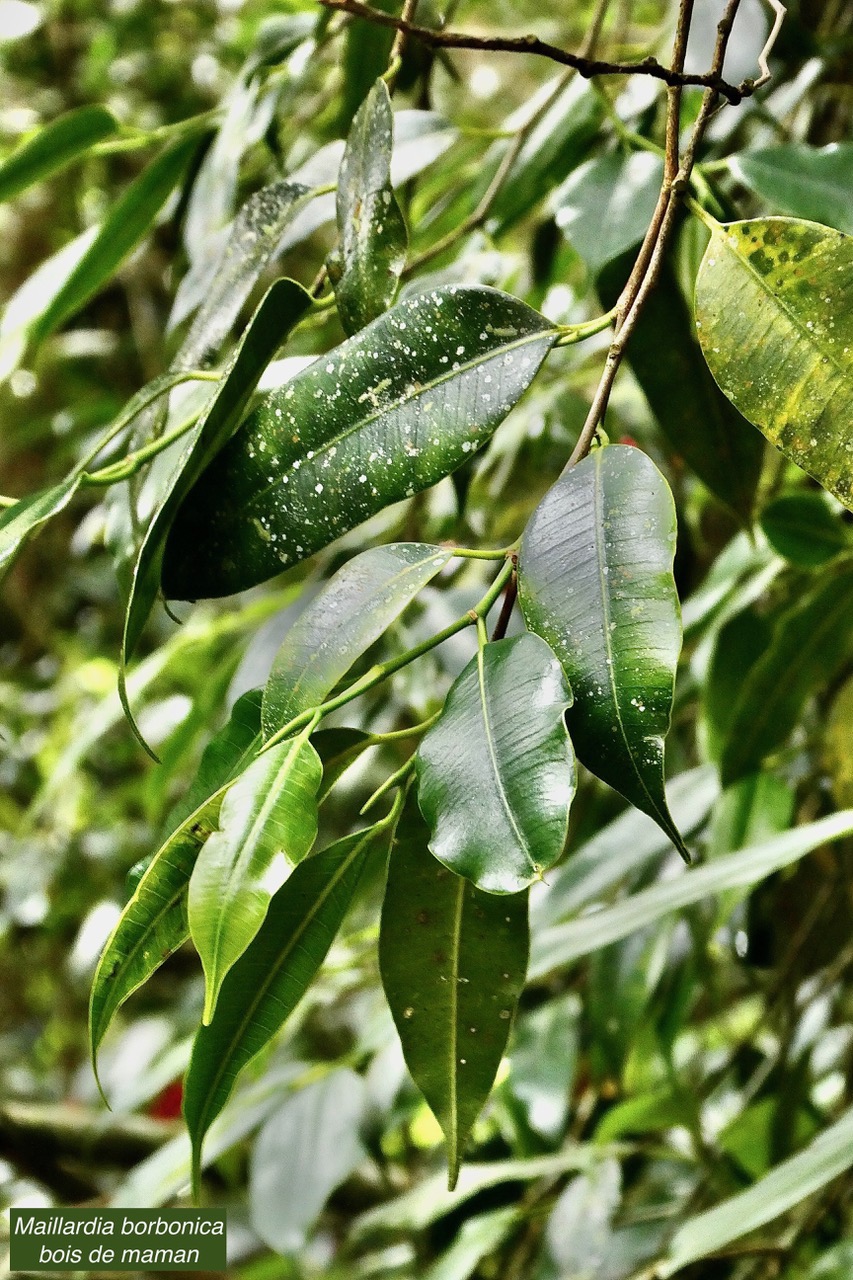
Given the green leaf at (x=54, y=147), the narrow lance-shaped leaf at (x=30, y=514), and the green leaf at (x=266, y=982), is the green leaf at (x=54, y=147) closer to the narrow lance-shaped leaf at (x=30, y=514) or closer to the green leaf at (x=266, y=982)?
the narrow lance-shaped leaf at (x=30, y=514)

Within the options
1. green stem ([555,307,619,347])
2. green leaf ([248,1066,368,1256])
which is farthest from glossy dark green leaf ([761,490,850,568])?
green leaf ([248,1066,368,1256])

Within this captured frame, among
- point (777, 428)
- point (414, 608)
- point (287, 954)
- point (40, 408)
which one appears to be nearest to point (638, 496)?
point (777, 428)

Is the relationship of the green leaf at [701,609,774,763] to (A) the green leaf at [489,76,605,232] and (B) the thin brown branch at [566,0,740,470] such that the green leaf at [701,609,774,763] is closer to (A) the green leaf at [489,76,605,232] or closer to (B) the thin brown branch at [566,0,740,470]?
(A) the green leaf at [489,76,605,232]

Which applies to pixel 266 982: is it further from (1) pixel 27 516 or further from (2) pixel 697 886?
(2) pixel 697 886

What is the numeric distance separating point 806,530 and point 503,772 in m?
0.45

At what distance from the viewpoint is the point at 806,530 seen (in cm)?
70

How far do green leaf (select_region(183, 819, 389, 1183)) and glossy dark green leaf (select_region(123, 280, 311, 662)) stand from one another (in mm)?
86

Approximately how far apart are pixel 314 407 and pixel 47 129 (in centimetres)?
44

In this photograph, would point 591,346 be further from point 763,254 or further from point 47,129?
point 763,254

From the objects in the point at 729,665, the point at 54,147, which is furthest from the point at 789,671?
the point at 54,147

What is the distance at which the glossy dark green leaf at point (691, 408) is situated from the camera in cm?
58

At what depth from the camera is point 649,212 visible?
0.53 m

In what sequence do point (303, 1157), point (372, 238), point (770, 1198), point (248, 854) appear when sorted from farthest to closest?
point (303, 1157)
point (770, 1198)
point (372, 238)
point (248, 854)

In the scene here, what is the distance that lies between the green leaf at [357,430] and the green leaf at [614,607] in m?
0.04
